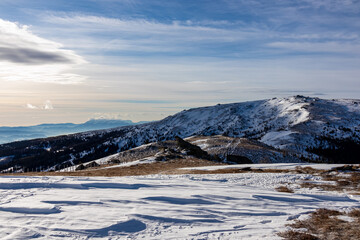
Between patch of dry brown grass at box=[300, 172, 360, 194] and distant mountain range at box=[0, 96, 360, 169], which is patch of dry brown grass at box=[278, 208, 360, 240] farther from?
distant mountain range at box=[0, 96, 360, 169]

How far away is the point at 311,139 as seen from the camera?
352 feet

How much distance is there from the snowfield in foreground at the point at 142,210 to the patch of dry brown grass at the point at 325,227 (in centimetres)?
51

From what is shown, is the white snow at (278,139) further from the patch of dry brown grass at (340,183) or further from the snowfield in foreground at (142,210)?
the snowfield in foreground at (142,210)

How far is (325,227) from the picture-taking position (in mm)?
9164

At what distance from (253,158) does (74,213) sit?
4729 centimetres

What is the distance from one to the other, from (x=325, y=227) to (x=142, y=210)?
7037 millimetres

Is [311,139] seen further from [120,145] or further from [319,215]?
[120,145]

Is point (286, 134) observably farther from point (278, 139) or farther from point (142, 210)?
point (142, 210)

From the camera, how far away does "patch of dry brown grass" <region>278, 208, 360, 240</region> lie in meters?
8.35

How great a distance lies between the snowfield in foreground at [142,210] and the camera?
8.35m

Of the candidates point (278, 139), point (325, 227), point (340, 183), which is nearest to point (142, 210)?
point (325, 227)

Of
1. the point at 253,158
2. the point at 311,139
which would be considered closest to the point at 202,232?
the point at 253,158

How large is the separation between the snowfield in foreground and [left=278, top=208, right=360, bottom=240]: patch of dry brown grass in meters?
0.51

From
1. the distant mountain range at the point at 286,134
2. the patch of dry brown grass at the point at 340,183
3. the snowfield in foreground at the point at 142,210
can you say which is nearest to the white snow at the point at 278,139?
the distant mountain range at the point at 286,134
